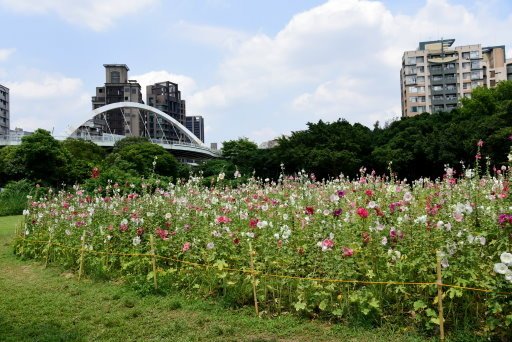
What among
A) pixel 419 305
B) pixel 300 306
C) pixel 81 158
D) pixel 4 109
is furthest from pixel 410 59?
pixel 419 305

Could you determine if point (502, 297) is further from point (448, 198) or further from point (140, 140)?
point (140, 140)

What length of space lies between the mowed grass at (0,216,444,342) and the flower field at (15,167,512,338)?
8.1 inches

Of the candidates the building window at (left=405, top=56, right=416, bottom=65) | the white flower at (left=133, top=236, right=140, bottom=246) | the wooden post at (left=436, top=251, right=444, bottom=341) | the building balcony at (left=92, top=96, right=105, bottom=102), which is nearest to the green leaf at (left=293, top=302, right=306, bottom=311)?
the wooden post at (left=436, top=251, right=444, bottom=341)

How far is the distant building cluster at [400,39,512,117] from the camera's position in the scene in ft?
232

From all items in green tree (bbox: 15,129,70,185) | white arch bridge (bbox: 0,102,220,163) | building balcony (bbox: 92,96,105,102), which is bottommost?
green tree (bbox: 15,129,70,185)

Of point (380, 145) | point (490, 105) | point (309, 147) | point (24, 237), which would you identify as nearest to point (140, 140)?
point (309, 147)

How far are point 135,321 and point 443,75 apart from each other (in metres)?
74.7

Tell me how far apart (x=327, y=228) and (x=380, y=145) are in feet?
109

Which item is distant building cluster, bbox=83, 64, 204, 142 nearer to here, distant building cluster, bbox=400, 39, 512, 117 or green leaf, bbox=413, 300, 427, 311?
distant building cluster, bbox=400, 39, 512, 117

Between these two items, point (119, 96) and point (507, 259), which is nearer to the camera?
point (507, 259)

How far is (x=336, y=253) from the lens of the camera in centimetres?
478

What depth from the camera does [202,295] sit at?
5738 millimetres

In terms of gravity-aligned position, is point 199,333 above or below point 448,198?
below

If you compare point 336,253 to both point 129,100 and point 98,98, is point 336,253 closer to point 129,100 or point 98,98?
point 129,100
